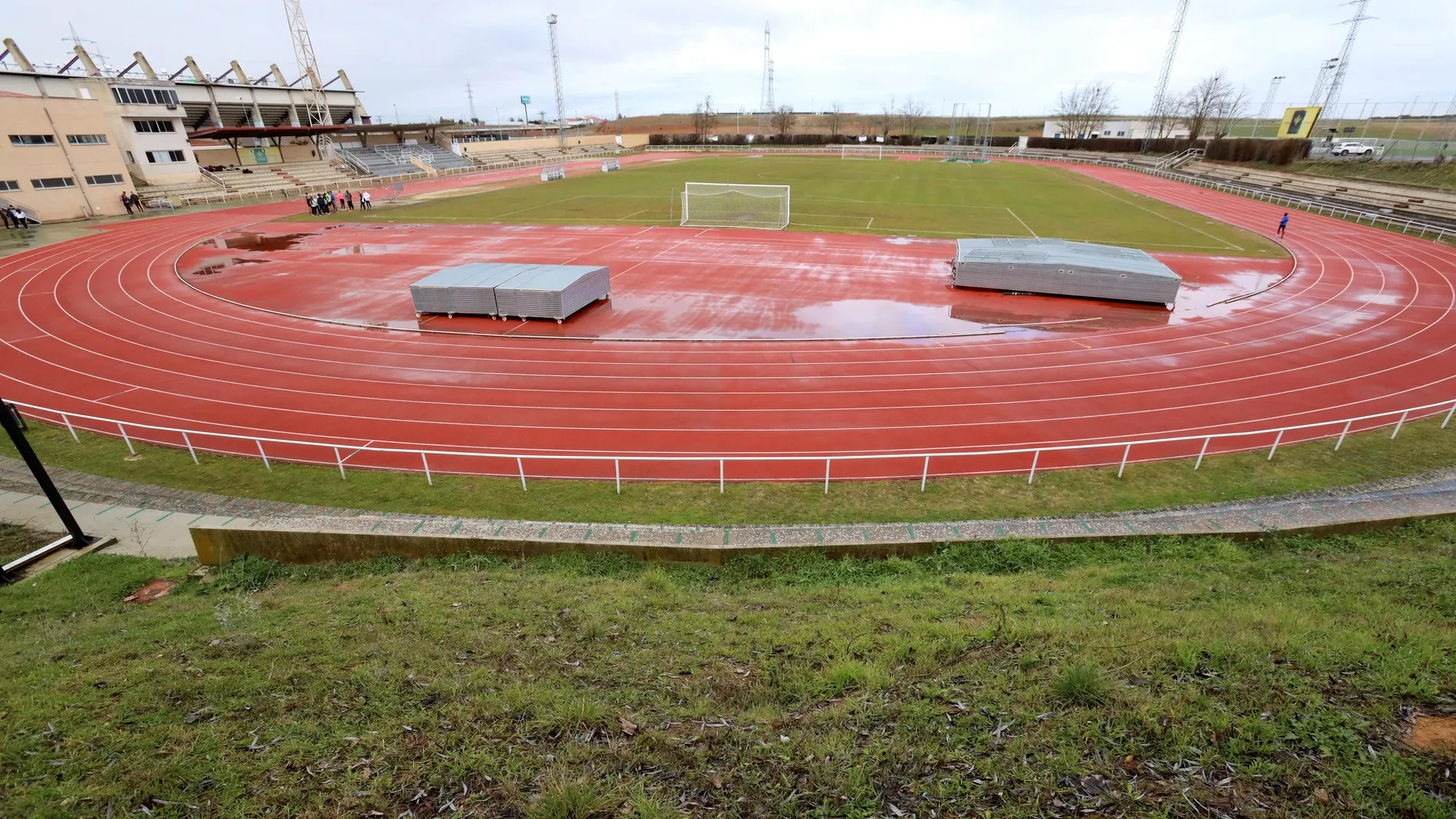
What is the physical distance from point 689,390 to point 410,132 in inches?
3653

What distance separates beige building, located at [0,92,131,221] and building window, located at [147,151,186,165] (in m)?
6.55

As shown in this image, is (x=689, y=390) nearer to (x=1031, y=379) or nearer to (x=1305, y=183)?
(x=1031, y=379)

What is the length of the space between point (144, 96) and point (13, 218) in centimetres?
1990

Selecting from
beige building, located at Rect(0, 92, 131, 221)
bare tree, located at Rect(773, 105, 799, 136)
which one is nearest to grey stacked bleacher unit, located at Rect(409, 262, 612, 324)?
beige building, located at Rect(0, 92, 131, 221)

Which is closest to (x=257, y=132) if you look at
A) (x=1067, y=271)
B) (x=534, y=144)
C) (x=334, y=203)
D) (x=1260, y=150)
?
(x=334, y=203)

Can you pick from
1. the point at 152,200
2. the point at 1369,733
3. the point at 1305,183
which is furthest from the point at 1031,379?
the point at 152,200

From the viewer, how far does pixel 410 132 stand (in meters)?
88.2

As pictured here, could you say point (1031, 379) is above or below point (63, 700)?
below

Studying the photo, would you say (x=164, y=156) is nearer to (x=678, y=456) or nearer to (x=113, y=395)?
(x=113, y=395)

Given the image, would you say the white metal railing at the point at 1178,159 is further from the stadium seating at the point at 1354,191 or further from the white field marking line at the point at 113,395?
the white field marking line at the point at 113,395

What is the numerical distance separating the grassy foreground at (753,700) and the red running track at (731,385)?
5489mm

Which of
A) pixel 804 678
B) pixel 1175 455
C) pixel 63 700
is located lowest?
pixel 1175 455

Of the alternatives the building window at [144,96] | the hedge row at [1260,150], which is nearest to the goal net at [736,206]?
the hedge row at [1260,150]

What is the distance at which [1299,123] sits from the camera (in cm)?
5866
